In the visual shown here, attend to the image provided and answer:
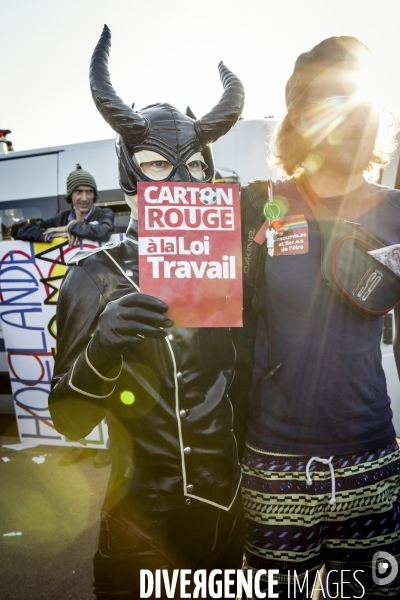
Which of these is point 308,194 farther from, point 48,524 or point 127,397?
point 48,524

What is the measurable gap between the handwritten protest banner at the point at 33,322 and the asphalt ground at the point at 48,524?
0.33 m

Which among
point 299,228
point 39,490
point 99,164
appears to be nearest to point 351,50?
point 299,228

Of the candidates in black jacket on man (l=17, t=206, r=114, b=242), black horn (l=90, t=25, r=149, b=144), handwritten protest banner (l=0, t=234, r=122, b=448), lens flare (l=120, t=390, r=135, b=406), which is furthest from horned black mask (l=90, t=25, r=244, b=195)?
handwritten protest banner (l=0, t=234, r=122, b=448)

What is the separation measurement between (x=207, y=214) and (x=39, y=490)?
3338 mm

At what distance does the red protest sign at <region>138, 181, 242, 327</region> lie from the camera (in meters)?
0.99

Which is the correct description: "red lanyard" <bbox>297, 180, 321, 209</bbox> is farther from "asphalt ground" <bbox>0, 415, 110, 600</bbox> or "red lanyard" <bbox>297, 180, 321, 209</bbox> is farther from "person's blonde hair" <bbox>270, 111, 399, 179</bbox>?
"asphalt ground" <bbox>0, 415, 110, 600</bbox>

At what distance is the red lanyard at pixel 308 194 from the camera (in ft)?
4.37

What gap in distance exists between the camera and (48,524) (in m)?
2.96

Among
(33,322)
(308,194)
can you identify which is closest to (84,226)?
(33,322)

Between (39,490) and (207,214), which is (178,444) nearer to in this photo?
(207,214)

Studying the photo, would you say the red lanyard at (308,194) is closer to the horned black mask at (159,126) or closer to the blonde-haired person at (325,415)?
the blonde-haired person at (325,415)

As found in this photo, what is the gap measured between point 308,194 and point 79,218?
10.2 ft

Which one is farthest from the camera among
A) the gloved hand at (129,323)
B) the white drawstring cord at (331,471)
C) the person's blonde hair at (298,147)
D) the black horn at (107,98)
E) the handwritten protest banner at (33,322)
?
the handwritten protest banner at (33,322)

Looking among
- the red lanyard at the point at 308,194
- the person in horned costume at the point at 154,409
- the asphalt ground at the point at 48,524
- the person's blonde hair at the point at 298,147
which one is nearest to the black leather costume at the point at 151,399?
the person in horned costume at the point at 154,409
